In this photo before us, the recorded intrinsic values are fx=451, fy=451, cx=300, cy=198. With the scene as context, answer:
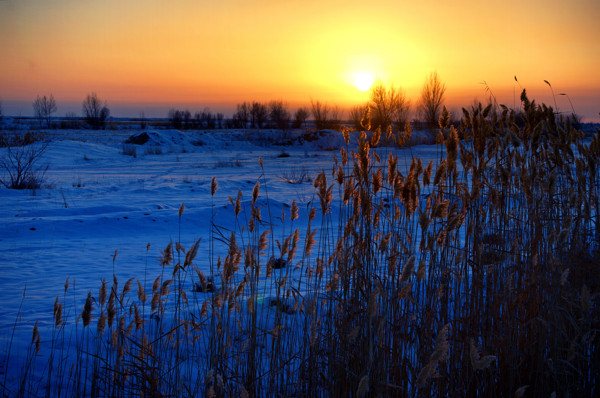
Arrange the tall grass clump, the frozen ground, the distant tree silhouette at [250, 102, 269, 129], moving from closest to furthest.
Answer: the tall grass clump → the frozen ground → the distant tree silhouette at [250, 102, 269, 129]

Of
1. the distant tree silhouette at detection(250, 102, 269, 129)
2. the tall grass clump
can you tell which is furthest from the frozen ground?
the distant tree silhouette at detection(250, 102, 269, 129)

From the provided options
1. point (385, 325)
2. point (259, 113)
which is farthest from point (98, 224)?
point (259, 113)

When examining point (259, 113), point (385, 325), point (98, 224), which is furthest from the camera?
point (259, 113)

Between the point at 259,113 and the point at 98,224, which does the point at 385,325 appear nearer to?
the point at 98,224

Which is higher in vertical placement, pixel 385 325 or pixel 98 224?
pixel 385 325

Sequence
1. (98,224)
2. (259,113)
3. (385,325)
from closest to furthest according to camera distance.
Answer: (385,325) → (98,224) → (259,113)

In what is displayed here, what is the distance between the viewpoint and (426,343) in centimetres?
201

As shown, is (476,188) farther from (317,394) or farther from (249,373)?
(249,373)

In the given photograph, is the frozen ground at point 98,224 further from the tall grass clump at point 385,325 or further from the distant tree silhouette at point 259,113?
the distant tree silhouette at point 259,113

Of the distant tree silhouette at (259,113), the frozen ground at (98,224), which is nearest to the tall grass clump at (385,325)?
the frozen ground at (98,224)

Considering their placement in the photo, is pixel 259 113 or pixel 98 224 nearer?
pixel 98 224

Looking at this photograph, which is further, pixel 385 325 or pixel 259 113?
pixel 259 113

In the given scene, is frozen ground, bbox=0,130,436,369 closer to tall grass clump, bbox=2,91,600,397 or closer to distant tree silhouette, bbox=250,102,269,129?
tall grass clump, bbox=2,91,600,397

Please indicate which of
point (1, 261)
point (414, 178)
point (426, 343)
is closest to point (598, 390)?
point (426, 343)
